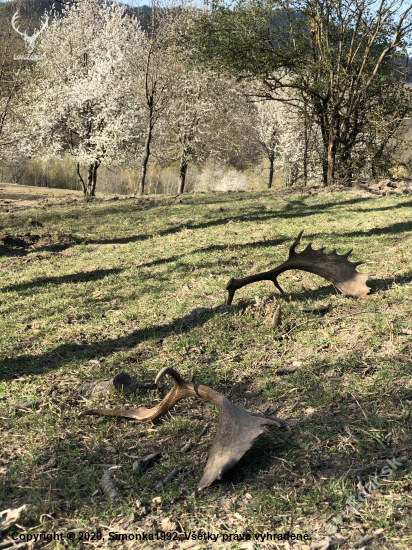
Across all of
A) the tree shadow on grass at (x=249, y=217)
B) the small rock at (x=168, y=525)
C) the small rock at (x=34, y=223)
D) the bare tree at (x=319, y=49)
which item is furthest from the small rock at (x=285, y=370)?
the bare tree at (x=319, y=49)

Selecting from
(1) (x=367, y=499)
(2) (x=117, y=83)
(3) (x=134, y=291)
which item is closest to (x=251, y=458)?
(1) (x=367, y=499)

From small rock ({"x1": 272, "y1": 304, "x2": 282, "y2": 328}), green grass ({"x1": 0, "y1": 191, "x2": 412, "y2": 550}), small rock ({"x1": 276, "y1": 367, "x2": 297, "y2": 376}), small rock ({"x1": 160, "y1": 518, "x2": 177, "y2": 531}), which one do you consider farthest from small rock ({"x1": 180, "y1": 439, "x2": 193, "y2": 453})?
small rock ({"x1": 272, "y1": 304, "x2": 282, "y2": 328})

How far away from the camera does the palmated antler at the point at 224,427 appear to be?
286cm

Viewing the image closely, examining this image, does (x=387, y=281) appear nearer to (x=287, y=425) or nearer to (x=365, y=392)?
(x=365, y=392)

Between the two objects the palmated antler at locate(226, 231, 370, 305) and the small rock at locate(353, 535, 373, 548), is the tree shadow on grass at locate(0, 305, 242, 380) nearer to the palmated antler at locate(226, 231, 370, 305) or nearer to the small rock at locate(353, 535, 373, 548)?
the palmated antler at locate(226, 231, 370, 305)

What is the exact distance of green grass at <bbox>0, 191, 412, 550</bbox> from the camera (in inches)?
105

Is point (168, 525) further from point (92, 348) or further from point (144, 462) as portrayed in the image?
point (92, 348)

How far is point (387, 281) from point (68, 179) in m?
46.0

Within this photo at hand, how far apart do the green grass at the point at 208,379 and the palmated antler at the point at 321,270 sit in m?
0.23

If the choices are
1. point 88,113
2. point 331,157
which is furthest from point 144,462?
point 88,113

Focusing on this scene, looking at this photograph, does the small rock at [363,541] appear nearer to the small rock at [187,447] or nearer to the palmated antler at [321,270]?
the small rock at [187,447]

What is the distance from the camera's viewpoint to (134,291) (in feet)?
24.9

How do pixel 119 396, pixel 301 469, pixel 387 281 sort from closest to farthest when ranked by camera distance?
pixel 301 469
pixel 119 396
pixel 387 281

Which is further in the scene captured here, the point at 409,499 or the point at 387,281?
the point at 387,281
